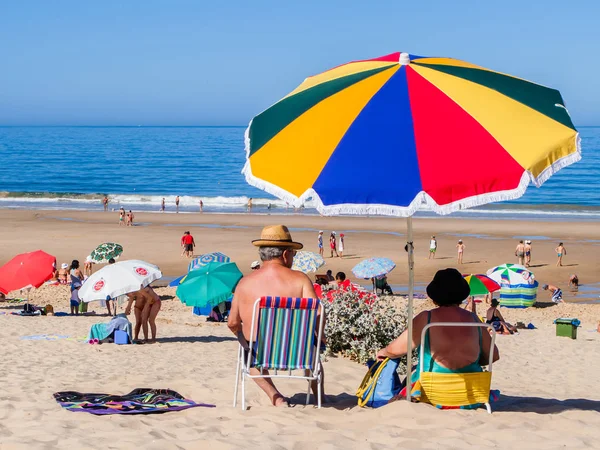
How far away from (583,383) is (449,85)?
6.01 meters

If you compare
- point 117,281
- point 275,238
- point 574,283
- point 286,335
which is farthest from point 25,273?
point 574,283

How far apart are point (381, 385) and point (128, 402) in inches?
77.7

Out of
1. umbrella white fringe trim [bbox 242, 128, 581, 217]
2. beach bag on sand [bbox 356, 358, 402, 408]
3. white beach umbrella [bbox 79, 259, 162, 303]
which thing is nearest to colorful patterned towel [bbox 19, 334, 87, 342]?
white beach umbrella [bbox 79, 259, 162, 303]

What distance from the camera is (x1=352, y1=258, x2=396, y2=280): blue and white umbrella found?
18.9 meters

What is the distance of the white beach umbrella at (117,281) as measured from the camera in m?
11.2

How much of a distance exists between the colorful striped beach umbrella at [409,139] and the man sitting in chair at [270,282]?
0.70 metres

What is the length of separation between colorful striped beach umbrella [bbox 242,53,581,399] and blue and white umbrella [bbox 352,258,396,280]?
13485mm

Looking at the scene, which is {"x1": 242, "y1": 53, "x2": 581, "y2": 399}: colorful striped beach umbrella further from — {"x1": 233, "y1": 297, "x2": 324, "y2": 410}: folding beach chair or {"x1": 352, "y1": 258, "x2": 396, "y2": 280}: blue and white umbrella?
{"x1": 352, "y1": 258, "x2": 396, "y2": 280}: blue and white umbrella

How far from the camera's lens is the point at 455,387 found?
5.29m

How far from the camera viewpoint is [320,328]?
18.2ft

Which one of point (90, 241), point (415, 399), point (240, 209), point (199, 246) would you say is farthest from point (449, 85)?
point (240, 209)

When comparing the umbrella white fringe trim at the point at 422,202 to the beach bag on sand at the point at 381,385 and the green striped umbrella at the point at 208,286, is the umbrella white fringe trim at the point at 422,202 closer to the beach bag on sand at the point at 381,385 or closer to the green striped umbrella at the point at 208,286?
the beach bag on sand at the point at 381,385

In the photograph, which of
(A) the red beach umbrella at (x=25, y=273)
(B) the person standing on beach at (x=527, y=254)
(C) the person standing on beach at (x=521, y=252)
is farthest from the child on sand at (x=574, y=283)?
(A) the red beach umbrella at (x=25, y=273)

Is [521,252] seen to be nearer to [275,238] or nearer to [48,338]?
[48,338]
